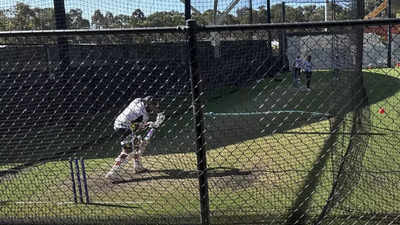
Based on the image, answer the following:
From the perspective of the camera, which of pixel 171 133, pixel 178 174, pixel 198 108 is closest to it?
pixel 198 108

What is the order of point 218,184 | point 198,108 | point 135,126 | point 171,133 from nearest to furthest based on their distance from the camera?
point 198,108, point 218,184, point 135,126, point 171,133

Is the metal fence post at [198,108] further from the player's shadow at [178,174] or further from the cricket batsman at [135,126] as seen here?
the cricket batsman at [135,126]

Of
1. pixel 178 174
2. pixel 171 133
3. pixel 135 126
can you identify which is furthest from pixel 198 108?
pixel 171 133

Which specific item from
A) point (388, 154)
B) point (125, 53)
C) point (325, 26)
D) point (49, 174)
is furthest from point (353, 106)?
point (125, 53)

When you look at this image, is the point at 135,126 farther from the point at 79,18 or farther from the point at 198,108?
the point at 79,18

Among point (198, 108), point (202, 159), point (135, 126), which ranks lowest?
point (135, 126)

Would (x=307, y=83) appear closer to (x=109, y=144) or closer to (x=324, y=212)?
(x=109, y=144)

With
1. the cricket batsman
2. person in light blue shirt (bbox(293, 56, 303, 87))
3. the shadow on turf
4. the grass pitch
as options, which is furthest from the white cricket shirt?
person in light blue shirt (bbox(293, 56, 303, 87))

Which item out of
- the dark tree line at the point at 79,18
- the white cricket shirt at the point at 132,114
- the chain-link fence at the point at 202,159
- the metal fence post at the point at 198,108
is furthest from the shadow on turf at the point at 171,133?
the metal fence post at the point at 198,108

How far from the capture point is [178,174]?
5.79m

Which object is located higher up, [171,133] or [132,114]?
[132,114]

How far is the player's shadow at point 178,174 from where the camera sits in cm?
564

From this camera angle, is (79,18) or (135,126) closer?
(135,126)

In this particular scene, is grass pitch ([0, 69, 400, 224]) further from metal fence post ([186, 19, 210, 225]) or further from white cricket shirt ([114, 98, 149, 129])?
metal fence post ([186, 19, 210, 225])
